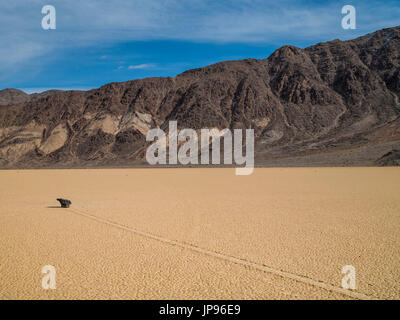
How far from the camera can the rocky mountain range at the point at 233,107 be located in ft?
258

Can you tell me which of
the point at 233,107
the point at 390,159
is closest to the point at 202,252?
the point at 390,159

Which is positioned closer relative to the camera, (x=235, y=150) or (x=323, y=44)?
(x=235, y=150)

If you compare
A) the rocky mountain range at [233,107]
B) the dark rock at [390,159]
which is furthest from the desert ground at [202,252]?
the rocky mountain range at [233,107]

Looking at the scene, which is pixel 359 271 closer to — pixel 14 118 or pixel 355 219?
pixel 355 219

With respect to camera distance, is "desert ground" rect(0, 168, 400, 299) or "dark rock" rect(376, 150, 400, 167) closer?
"desert ground" rect(0, 168, 400, 299)

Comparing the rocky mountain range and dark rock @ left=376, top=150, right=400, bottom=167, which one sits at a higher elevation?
the rocky mountain range

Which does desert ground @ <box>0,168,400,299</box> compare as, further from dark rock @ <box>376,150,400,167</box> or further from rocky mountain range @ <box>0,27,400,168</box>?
rocky mountain range @ <box>0,27,400,168</box>

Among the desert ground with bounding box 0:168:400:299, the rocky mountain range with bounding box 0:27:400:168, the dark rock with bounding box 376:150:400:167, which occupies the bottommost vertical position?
the desert ground with bounding box 0:168:400:299

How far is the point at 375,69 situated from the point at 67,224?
93.8m

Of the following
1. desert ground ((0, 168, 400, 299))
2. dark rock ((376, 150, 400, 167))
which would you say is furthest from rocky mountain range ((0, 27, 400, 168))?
desert ground ((0, 168, 400, 299))

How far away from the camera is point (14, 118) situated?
9394cm

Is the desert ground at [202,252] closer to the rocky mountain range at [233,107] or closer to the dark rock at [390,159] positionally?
the dark rock at [390,159]

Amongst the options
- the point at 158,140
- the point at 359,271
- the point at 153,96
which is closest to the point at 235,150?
the point at 158,140

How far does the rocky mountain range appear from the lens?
258 feet
